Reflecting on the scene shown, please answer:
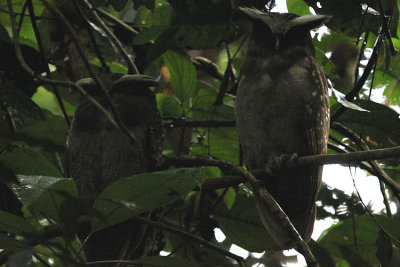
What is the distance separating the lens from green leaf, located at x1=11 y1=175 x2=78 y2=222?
6.29ft

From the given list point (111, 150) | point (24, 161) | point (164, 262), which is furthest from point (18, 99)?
point (111, 150)

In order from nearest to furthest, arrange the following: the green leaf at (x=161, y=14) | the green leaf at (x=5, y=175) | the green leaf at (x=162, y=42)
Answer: the green leaf at (x=5, y=175) → the green leaf at (x=162, y=42) → the green leaf at (x=161, y=14)

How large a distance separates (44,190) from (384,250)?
1407 mm

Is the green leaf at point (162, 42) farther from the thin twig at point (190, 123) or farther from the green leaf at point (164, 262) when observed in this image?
the green leaf at point (164, 262)

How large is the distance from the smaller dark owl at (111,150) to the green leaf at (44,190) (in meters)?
1.21

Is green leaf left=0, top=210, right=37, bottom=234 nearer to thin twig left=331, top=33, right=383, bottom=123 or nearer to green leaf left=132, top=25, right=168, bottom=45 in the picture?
green leaf left=132, top=25, right=168, bottom=45

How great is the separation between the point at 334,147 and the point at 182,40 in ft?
3.57

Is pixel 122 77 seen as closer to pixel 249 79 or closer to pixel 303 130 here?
pixel 249 79

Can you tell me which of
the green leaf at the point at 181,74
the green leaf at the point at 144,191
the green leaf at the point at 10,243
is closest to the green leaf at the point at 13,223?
the green leaf at the point at 10,243

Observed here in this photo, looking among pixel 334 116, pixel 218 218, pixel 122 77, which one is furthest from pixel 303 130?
pixel 122 77

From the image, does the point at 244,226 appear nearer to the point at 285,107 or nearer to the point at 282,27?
the point at 285,107

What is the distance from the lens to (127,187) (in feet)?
A: 6.69

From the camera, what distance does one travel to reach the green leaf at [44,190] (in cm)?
192

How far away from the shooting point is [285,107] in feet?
10.6
